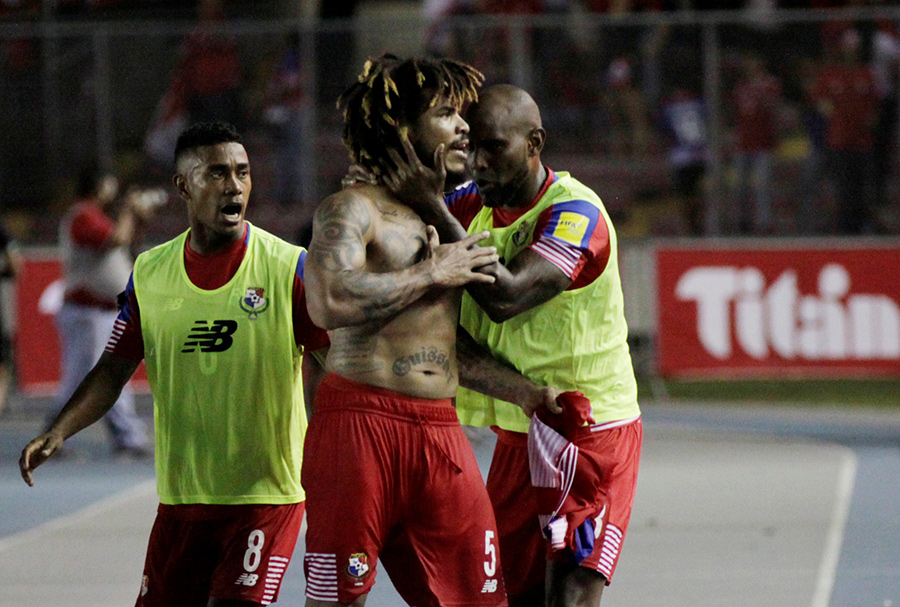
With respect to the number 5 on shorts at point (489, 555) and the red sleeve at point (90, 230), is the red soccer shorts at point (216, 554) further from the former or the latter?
the red sleeve at point (90, 230)

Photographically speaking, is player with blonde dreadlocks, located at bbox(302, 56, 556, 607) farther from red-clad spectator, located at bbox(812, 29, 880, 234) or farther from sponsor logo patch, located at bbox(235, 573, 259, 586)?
red-clad spectator, located at bbox(812, 29, 880, 234)

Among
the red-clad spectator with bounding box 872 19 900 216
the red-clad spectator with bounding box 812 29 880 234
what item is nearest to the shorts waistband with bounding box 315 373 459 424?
the red-clad spectator with bounding box 812 29 880 234

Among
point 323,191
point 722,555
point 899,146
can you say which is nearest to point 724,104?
point 899,146

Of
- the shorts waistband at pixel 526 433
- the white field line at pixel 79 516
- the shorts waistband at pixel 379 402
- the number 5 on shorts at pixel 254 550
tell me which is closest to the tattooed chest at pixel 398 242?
the shorts waistband at pixel 379 402

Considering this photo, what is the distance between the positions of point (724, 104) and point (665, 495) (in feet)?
26.5

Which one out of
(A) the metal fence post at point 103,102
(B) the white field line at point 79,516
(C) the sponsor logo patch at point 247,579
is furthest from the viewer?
(A) the metal fence post at point 103,102

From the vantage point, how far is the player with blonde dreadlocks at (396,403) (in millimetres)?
4305

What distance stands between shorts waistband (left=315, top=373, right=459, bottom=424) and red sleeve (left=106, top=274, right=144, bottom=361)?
0.89m

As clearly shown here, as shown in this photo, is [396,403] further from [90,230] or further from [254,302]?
[90,230]

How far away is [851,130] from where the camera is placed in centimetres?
1686

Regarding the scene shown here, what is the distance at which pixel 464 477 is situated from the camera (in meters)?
4.40

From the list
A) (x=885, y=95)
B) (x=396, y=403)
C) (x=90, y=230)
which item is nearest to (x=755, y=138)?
(x=885, y=95)

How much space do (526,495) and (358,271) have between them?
1311 mm

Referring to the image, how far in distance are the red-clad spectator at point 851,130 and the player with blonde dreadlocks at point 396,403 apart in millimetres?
12997
